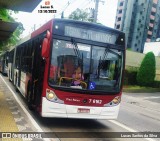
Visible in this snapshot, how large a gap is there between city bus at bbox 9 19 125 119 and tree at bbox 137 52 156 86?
2499 centimetres

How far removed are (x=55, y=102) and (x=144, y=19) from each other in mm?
92503

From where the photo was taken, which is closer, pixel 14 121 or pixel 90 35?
pixel 14 121

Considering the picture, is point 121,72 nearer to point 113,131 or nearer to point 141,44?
point 113,131

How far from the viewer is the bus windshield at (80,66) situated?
9695 millimetres

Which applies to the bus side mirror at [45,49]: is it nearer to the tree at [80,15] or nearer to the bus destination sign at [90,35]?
the bus destination sign at [90,35]

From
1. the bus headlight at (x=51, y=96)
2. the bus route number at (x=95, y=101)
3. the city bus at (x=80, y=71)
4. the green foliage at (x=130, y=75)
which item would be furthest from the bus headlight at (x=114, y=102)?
the green foliage at (x=130, y=75)

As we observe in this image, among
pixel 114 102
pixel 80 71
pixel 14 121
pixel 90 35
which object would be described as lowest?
pixel 14 121

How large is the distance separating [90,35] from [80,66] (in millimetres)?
1110

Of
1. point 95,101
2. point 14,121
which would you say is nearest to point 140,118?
point 95,101

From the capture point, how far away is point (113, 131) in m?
10.3

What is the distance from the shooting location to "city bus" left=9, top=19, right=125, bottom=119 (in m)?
9.66

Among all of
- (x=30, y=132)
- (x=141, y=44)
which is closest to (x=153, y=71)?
(x=30, y=132)

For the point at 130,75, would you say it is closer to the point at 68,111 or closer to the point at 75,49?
the point at 75,49

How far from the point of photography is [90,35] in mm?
10227
